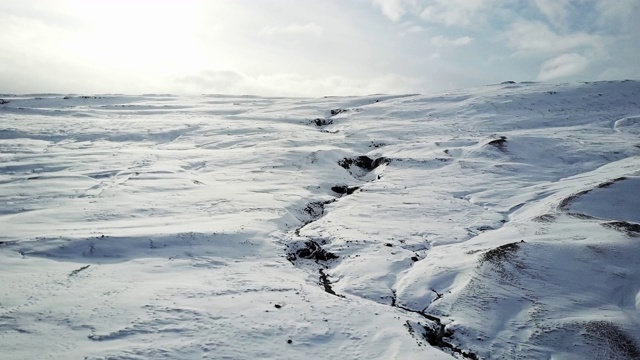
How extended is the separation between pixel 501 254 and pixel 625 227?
684cm

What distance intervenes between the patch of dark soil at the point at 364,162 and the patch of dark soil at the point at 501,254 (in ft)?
58.1

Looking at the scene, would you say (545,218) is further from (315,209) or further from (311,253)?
(315,209)

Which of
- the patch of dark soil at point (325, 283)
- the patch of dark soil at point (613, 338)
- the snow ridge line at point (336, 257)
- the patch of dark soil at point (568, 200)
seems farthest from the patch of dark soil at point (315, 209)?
the patch of dark soil at point (613, 338)

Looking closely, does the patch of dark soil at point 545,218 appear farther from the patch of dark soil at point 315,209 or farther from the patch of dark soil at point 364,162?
the patch of dark soil at point 364,162

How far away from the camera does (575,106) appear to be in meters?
51.2

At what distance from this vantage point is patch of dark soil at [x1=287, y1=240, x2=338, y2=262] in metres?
15.9

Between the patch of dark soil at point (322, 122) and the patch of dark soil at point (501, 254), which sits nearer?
the patch of dark soil at point (501, 254)

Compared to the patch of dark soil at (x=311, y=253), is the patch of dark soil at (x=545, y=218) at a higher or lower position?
higher

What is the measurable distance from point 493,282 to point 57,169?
91.3ft

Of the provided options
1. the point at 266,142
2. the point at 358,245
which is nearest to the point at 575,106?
the point at 266,142

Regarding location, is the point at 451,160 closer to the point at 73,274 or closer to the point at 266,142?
the point at 266,142

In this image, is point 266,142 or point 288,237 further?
point 266,142

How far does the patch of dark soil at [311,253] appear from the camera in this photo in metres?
15.9

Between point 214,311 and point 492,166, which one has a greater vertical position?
point 492,166
